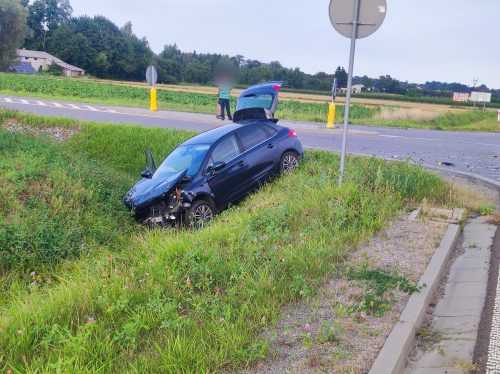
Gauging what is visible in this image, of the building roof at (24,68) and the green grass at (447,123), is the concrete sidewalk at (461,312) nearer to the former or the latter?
the green grass at (447,123)

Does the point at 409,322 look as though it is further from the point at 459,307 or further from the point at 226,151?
the point at 226,151

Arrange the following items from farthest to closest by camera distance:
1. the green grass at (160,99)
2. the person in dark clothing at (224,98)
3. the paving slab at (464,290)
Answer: the green grass at (160,99) → the person in dark clothing at (224,98) → the paving slab at (464,290)

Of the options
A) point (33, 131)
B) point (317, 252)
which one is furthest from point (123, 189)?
point (317, 252)

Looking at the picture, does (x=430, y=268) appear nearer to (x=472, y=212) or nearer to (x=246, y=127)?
(x=472, y=212)

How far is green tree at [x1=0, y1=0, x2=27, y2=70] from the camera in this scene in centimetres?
5138

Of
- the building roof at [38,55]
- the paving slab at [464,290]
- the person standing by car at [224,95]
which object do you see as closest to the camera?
the paving slab at [464,290]

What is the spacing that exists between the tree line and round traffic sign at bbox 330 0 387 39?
35.2 feet

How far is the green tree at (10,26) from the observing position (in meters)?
51.4

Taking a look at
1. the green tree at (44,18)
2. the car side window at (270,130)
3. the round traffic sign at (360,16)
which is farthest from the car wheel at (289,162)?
the green tree at (44,18)

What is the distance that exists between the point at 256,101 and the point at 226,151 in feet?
7.09

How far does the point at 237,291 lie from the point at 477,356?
207 centimetres

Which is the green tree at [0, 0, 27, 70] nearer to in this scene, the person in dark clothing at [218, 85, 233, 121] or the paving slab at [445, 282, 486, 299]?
the person in dark clothing at [218, 85, 233, 121]

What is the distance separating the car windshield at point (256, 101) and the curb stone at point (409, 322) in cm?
602

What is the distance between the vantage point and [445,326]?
4250 millimetres
